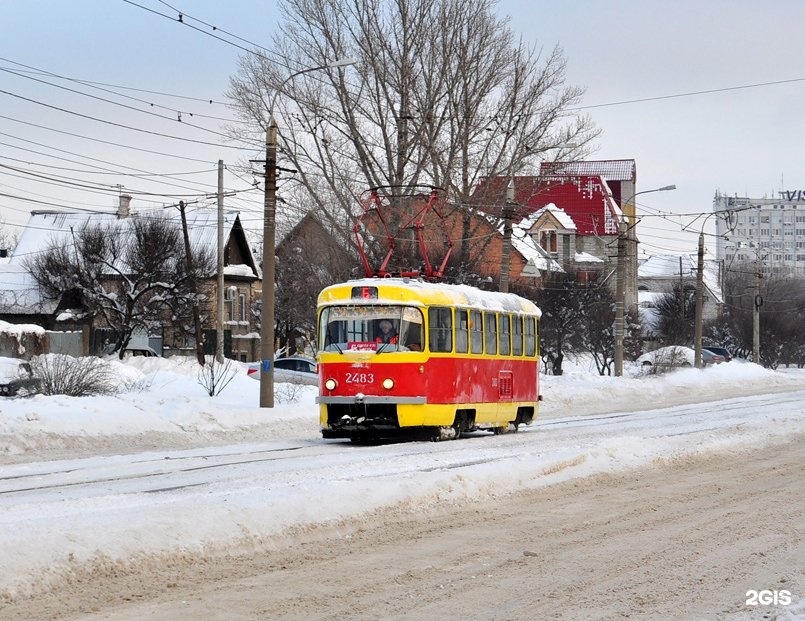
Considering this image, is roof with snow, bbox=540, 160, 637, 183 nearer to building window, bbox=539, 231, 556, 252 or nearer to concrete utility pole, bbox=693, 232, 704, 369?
building window, bbox=539, 231, 556, 252

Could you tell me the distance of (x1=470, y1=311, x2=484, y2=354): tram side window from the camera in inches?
946

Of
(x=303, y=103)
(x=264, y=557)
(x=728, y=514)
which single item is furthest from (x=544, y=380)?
(x=264, y=557)

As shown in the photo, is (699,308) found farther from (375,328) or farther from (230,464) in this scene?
(230,464)

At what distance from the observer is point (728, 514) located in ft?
41.5

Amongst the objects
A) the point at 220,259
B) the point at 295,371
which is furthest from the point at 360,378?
the point at 220,259

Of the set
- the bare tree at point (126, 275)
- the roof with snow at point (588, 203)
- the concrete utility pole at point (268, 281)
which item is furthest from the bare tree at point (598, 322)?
the concrete utility pole at point (268, 281)

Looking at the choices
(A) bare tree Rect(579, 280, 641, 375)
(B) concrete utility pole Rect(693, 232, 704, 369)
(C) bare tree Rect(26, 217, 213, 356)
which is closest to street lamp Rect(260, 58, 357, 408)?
(C) bare tree Rect(26, 217, 213, 356)

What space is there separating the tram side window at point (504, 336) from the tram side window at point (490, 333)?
26 centimetres

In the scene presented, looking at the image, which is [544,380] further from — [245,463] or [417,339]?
[245,463]

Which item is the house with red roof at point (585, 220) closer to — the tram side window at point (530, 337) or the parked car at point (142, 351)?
the parked car at point (142, 351)

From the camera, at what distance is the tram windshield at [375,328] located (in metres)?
22.1

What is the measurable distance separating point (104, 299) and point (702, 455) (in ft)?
126

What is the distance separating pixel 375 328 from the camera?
73.2 feet

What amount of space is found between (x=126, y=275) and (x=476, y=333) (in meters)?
32.8
